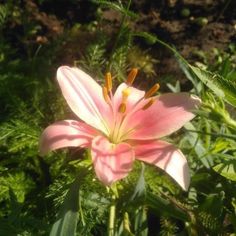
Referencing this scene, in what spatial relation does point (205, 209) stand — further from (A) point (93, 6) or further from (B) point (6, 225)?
(A) point (93, 6)

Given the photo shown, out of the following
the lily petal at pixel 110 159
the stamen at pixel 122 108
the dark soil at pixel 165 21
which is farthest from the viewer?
the dark soil at pixel 165 21

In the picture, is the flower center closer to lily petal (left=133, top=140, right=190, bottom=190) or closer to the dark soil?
lily petal (left=133, top=140, right=190, bottom=190)

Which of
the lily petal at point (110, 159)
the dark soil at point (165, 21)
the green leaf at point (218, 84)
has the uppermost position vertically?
the green leaf at point (218, 84)

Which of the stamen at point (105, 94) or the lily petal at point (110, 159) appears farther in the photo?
the stamen at point (105, 94)

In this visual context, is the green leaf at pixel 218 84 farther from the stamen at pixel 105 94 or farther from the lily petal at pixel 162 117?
the stamen at pixel 105 94

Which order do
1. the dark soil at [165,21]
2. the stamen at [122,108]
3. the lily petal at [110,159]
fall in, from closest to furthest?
1. the lily petal at [110,159]
2. the stamen at [122,108]
3. the dark soil at [165,21]

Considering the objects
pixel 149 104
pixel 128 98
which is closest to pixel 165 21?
pixel 128 98

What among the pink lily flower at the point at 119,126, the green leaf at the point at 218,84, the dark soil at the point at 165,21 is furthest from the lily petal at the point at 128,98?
the dark soil at the point at 165,21
